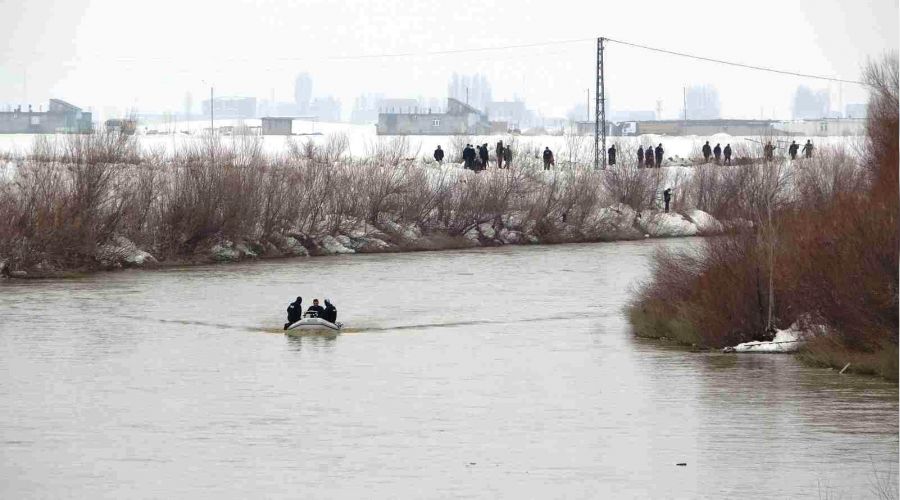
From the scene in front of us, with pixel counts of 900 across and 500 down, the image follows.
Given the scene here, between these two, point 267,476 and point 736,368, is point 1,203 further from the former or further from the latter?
point 267,476

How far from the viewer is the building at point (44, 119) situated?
128 meters

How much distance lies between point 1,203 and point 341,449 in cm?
3079

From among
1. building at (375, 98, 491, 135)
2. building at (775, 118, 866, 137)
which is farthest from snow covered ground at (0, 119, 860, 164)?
building at (775, 118, 866, 137)

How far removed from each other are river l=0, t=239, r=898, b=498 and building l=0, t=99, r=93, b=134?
9477cm

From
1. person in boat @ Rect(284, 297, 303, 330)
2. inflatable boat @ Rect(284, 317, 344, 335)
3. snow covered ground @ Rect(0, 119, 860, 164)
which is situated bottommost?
inflatable boat @ Rect(284, 317, 344, 335)

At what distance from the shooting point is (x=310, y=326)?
31.3 metres

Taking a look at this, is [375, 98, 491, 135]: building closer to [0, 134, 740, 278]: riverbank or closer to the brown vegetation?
[0, 134, 740, 278]: riverbank

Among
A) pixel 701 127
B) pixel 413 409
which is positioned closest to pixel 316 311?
pixel 413 409

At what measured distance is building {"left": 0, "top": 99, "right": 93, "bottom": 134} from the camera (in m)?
128

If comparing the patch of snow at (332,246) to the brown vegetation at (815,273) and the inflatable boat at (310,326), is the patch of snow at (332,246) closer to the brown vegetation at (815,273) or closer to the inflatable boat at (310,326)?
the inflatable boat at (310,326)

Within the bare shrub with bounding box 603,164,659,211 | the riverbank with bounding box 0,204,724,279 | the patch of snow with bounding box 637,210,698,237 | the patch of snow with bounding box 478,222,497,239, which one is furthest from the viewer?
the bare shrub with bounding box 603,164,659,211

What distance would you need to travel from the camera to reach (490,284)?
42500 mm

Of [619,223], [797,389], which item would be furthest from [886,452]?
[619,223]

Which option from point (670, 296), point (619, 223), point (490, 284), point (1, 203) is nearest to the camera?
point (670, 296)
